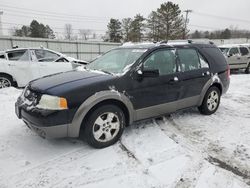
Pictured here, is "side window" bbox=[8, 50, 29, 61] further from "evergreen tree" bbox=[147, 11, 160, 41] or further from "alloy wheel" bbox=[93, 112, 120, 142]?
"evergreen tree" bbox=[147, 11, 160, 41]

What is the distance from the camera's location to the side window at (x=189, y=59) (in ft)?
14.6

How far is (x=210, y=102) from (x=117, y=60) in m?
2.43

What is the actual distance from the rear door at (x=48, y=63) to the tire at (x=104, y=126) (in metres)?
5.33

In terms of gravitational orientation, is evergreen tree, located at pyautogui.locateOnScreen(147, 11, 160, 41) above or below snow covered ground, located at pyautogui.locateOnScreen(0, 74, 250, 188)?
above

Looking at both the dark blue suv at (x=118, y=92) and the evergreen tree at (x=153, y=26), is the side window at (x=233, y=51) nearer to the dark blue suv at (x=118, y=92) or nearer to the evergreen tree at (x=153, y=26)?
the dark blue suv at (x=118, y=92)

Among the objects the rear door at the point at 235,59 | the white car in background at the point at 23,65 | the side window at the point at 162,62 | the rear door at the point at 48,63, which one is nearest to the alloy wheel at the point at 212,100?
the side window at the point at 162,62

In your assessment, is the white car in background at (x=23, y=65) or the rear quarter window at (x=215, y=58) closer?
the rear quarter window at (x=215, y=58)

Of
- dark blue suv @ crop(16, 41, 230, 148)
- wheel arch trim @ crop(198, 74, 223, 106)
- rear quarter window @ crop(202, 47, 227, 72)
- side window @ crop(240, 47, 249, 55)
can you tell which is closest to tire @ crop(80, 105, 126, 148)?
dark blue suv @ crop(16, 41, 230, 148)

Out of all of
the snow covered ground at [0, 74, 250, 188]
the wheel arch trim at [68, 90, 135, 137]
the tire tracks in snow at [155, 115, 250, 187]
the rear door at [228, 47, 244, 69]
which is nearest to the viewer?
the snow covered ground at [0, 74, 250, 188]

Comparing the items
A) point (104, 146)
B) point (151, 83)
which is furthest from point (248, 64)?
point (104, 146)

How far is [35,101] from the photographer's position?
3.27 meters

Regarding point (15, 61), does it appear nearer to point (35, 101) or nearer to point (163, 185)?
point (35, 101)

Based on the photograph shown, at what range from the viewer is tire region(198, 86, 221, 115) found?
5.02m

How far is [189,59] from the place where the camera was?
4.62m
